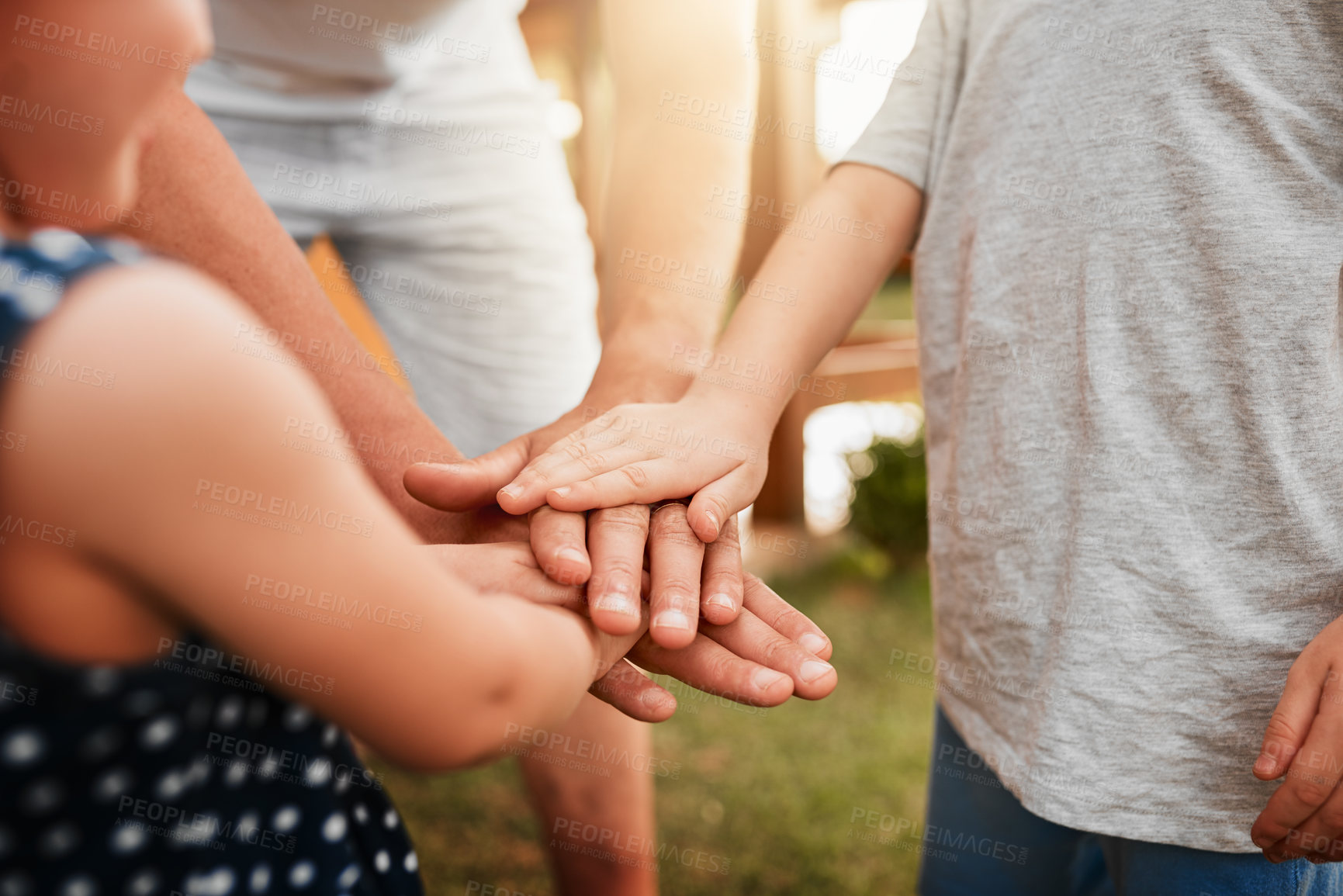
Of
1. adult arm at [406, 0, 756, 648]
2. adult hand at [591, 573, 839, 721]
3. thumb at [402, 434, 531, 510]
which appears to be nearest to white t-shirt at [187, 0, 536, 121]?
adult arm at [406, 0, 756, 648]

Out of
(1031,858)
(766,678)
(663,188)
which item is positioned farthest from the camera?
(663,188)

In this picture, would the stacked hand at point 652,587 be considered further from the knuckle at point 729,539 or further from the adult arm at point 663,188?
the adult arm at point 663,188

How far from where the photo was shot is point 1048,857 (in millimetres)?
1200

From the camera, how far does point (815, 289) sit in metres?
1.24

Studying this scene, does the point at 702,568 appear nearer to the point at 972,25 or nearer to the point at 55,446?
the point at 55,446

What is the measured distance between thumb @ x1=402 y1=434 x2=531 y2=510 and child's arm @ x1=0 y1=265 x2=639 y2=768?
408 millimetres

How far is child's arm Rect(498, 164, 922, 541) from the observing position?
1.12 m

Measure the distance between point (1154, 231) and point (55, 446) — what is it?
1.05 metres

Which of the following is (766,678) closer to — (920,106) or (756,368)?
(756,368)

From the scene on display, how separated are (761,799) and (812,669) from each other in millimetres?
1971

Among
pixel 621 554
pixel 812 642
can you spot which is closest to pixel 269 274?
pixel 621 554

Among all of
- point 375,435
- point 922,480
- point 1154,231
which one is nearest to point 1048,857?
point 1154,231

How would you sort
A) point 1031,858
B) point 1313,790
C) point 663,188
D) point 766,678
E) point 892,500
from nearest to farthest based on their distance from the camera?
point 1313,790 → point 766,678 → point 1031,858 → point 663,188 → point 892,500

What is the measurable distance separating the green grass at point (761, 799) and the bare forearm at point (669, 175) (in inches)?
64.0
